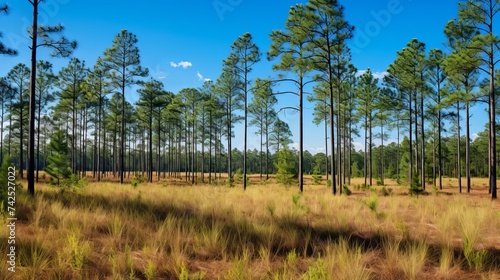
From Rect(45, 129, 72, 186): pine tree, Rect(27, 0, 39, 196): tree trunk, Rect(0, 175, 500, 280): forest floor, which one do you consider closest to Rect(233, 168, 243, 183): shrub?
Rect(45, 129, 72, 186): pine tree

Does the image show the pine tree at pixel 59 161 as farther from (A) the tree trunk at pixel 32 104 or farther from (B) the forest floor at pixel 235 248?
(B) the forest floor at pixel 235 248

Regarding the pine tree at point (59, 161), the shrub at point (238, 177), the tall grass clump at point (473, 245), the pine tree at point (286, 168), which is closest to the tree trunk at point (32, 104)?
the pine tree at point (59, 161)

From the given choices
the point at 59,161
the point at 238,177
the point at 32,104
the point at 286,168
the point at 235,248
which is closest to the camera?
the point at 235,248

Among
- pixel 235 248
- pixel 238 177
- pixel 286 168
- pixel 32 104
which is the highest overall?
pixel 32 104

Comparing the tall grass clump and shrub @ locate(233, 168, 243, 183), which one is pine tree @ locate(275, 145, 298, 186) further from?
the tall grass clump

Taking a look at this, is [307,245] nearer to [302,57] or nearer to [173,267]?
[173,267]

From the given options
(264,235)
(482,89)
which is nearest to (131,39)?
(264,235)

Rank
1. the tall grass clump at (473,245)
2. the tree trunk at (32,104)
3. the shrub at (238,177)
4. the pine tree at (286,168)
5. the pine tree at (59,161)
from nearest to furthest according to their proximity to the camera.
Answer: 1. the tall grass clump at (473,245)
2. the tree trunk at (32,104)
3. the pine tree at (59,161)
4. the pine tree at (286,168)
5. the shrub at (238,177)

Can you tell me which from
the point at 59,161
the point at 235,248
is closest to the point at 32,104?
the point at 59,161

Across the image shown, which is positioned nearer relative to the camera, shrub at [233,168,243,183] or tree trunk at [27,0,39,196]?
tree trunk at [27,0,39,196]

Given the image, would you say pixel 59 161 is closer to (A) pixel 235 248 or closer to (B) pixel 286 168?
(A) pixel 235 248

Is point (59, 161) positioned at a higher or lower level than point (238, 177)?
higher

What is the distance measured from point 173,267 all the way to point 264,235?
2.09 m

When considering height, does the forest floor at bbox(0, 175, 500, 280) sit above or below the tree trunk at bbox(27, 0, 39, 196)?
below
